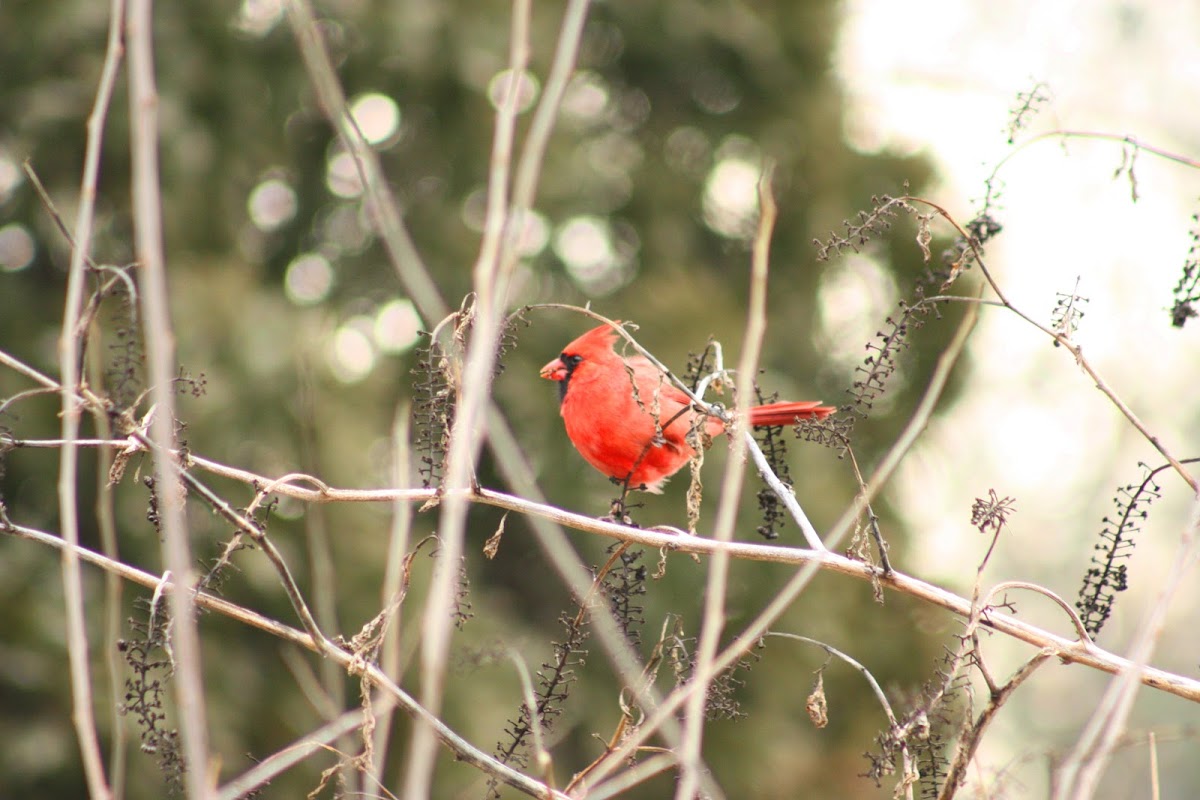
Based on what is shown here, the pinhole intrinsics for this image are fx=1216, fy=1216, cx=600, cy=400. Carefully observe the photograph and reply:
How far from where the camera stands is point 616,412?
138 inches

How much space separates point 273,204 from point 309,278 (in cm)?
47

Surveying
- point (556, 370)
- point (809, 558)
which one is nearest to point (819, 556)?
point (809, 558)

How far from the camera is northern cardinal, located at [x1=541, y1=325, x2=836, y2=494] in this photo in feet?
11.3

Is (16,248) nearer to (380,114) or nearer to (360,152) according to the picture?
(380,114)

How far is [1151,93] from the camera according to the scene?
29.6ft

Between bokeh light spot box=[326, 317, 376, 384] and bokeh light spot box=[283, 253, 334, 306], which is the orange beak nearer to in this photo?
bokeh light spot box=[326, 317, 376, 384]

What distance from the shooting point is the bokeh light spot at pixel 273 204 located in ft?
21.4

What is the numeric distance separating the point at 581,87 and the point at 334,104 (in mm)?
6302

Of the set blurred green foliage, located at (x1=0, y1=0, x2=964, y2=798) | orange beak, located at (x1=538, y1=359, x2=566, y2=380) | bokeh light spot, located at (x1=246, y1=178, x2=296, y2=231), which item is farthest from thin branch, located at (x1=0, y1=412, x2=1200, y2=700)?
bokeh light spot, located at (x1=246, y1=178, x2=296, y2=231)

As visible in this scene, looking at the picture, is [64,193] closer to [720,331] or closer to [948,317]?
[720,331]

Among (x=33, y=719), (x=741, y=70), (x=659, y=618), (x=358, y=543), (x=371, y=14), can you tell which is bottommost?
(x=33, y=719)

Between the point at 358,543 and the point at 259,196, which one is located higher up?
the point at 259,196

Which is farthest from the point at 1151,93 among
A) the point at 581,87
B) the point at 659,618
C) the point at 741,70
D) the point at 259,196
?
the point at 259,196

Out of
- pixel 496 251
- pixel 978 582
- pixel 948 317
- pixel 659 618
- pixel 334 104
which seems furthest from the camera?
pixel 948 317
